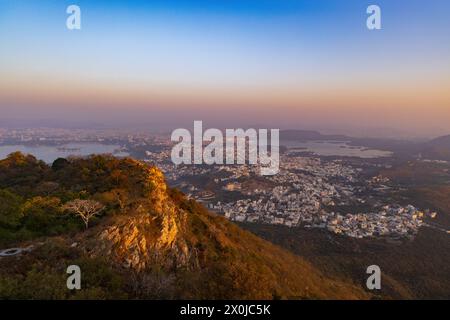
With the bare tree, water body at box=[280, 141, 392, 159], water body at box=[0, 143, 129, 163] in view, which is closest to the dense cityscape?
water body at box=[0, 143, 129, 163]

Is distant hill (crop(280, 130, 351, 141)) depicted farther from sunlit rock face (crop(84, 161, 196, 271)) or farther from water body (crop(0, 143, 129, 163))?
sunlit rock face (crop(84, 161, 196, 271))

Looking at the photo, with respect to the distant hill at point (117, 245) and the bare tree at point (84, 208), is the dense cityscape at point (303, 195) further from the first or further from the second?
the bare tree at point (84, 208)
